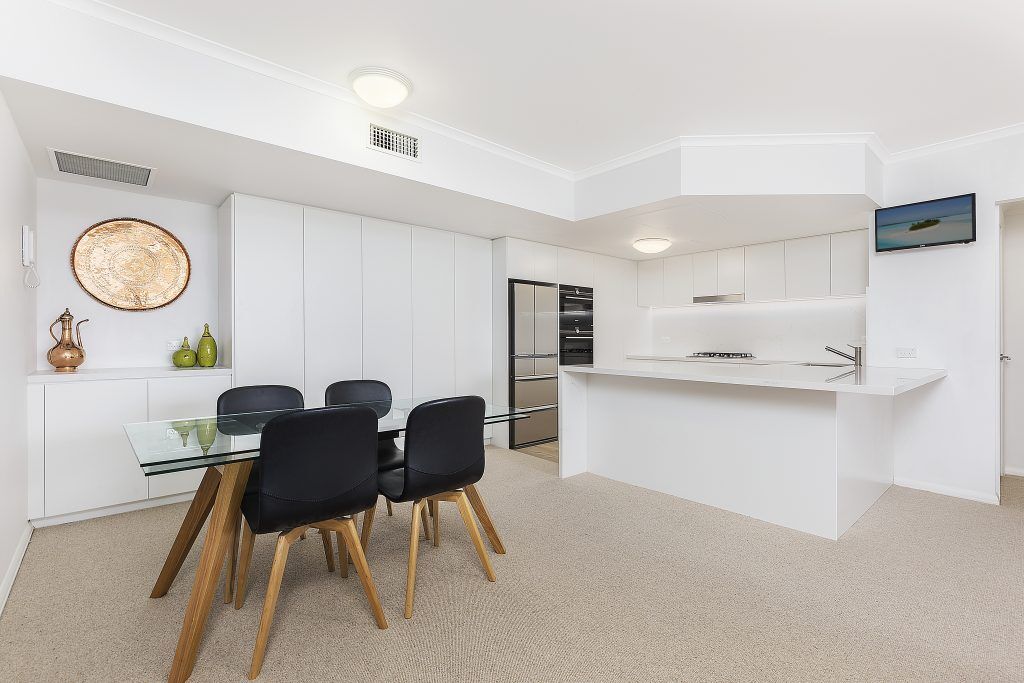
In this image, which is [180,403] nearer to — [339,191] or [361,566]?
[339,191]

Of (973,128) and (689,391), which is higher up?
(973,128)

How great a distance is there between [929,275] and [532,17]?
3640 mm

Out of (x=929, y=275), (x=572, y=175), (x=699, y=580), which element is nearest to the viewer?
(x=699, y=580)

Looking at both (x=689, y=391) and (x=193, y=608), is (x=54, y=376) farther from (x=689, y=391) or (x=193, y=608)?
(x=689, y=391)

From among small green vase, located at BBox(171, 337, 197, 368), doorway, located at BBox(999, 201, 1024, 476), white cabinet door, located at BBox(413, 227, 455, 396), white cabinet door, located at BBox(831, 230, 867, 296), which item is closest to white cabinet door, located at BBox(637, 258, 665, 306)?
white cabinet door, located at BBox(831, 230, 867, 296)

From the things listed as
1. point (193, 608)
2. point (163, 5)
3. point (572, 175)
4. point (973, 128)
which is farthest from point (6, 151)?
point (973, 128)

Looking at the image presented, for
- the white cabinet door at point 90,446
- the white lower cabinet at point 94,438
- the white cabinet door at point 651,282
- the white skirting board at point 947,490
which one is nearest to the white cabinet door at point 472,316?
the white lower cabinet at point 94,438

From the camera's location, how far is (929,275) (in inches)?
150

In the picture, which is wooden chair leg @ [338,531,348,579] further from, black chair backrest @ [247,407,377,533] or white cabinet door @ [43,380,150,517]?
white cabinet door @ [43,380,150,517]

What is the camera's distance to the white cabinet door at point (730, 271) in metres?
5.73

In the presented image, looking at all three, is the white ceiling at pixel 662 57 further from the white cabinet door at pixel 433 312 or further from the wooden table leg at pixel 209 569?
the wooden table leg at pixel 209 569

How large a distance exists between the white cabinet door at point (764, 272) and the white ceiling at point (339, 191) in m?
0.19

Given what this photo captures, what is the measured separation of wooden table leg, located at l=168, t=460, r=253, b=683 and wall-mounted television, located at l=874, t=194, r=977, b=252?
15.5 feet

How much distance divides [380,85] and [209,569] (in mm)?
2473
